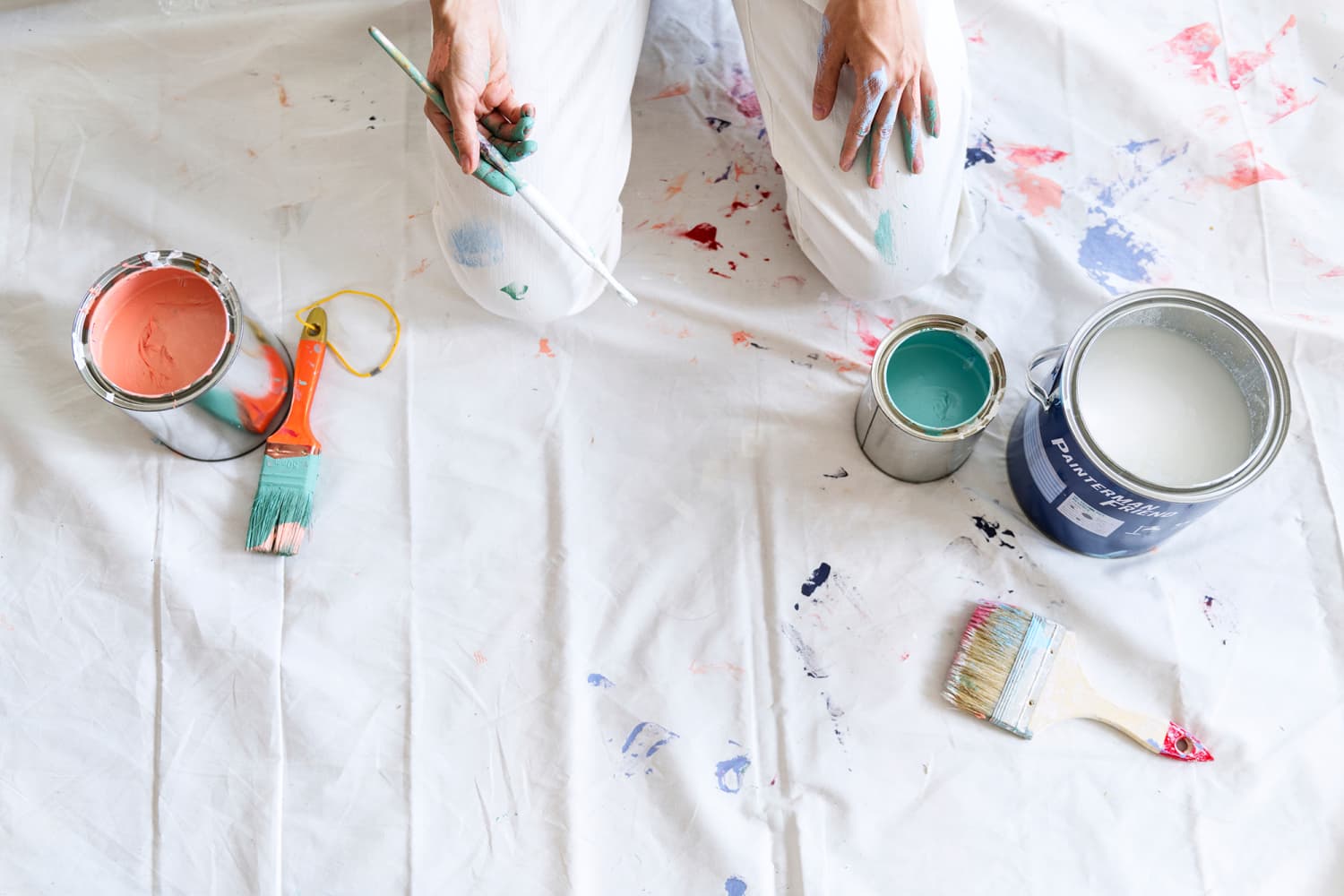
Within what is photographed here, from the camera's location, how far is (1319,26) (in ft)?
3.67

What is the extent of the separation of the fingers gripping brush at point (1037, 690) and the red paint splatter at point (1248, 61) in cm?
72

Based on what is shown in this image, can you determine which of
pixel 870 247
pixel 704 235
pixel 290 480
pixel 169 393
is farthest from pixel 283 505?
pixel 870 247

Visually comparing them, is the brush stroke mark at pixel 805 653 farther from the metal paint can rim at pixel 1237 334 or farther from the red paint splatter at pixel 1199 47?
the red paint splatter at pixel 1199 47

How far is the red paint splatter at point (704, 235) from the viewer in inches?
43.3

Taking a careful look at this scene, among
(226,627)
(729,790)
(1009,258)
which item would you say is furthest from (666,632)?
(1009,258)

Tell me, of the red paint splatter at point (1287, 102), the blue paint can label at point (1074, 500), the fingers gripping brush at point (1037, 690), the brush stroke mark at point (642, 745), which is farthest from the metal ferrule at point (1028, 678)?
the red paint splatter at point (1287, 102)

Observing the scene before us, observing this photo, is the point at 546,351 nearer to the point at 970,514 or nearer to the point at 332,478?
the point at 332,478

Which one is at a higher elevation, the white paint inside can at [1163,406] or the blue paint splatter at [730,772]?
the white paint inside can at [1163,406]

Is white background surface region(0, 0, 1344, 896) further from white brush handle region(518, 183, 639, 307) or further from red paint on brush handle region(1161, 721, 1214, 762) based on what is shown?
white brush handle region(518, 183, 639, 307)

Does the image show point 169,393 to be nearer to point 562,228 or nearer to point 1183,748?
point 562,228

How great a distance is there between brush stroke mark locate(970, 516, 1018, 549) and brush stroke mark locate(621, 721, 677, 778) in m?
0.39

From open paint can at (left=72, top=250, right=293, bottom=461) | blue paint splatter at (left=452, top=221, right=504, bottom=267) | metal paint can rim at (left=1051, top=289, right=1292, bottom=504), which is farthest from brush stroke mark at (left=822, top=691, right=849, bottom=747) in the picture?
open paint can at (left=72, top=250, right=293, bottom=461)

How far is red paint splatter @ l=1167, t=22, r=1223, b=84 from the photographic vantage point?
44.3 inches

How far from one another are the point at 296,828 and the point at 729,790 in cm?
43
